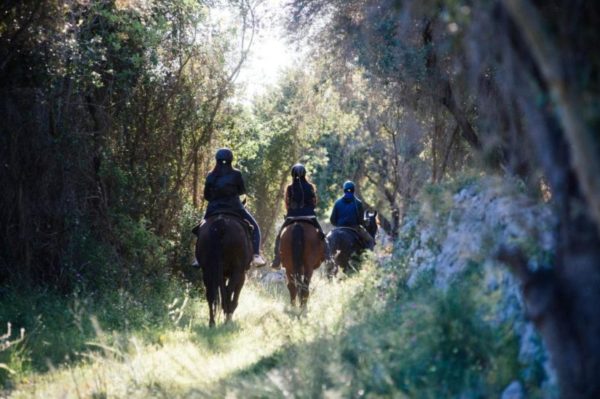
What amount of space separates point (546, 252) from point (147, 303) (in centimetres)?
1055

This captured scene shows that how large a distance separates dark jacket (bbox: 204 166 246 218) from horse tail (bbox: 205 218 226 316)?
0.44 meters

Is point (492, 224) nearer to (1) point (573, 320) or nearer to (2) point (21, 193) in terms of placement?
(1) point (573, 320)

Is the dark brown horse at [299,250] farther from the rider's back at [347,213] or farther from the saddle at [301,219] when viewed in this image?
the rider's back at [347,213]

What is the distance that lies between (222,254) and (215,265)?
0.69 feet

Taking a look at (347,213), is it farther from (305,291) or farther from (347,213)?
(305,291)

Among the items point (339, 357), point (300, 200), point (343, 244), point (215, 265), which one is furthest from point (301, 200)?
point (339, 357)

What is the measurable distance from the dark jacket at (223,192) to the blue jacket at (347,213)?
505 centimetres

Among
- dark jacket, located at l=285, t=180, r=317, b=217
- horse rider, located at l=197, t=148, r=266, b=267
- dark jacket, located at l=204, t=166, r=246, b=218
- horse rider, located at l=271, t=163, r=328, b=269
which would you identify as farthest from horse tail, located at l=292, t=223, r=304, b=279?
dark jacket, located at l=204, t=166, r=246, b=218

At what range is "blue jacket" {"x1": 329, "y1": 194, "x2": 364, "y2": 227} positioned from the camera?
19094 millimetres

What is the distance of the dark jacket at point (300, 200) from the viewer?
54.0 ft

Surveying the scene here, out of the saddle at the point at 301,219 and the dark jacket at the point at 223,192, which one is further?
the saddle at the point at 301,219

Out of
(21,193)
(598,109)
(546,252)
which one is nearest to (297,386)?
(546,252)

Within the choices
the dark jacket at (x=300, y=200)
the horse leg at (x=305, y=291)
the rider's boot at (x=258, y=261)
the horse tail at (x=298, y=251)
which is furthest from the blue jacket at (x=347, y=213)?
the rider's boot at (x=258, y=261)

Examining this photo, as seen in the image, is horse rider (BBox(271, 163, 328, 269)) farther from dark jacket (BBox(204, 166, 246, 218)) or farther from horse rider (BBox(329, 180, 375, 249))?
horse rider (BBox(329, 180, 375, 249))
